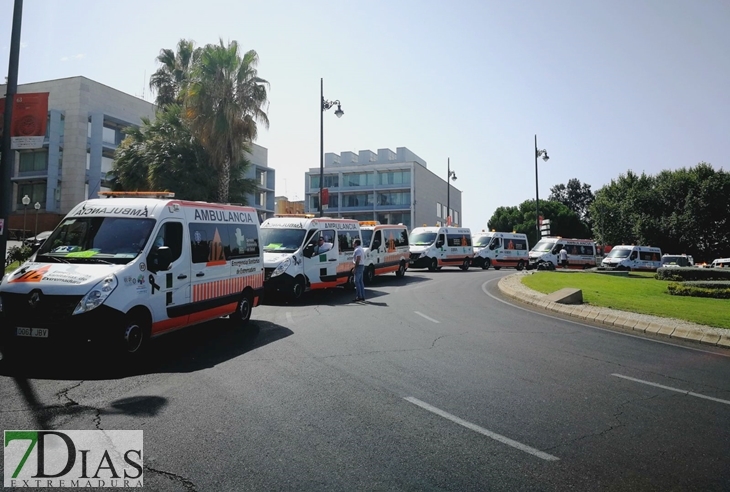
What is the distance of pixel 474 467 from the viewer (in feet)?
12.8

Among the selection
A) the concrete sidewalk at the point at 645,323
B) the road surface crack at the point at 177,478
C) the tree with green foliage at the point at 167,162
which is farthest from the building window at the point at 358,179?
the road surface crack at the point at 177,478

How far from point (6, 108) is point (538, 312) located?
13707 mm

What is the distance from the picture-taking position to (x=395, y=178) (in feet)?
237

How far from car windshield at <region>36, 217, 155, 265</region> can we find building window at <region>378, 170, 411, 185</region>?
210ft

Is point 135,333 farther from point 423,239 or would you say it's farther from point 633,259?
point 633,259

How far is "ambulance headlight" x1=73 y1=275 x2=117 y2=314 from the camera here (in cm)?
665

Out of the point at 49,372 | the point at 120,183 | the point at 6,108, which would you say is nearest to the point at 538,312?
the point at 49,372

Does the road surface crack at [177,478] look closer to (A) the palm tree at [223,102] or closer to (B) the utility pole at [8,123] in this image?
(B) the utility pole at [8,123]

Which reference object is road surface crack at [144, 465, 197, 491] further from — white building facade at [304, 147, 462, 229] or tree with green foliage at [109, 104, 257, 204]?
white building facade at [304, 147, 462, 229]

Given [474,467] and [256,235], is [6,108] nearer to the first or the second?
[256,235]

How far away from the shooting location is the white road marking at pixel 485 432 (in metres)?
4.18

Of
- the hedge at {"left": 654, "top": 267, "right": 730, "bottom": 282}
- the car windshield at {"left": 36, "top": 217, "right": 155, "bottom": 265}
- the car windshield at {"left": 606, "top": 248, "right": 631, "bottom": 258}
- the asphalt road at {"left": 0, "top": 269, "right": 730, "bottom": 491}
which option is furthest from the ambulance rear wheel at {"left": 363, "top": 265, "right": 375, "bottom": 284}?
the car windshield at {"left": 606, "top": 248, "right": 631, "bottom": 258}

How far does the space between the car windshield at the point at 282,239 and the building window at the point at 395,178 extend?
5636cm

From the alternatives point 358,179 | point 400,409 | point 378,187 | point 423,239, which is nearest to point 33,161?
point 423,239
